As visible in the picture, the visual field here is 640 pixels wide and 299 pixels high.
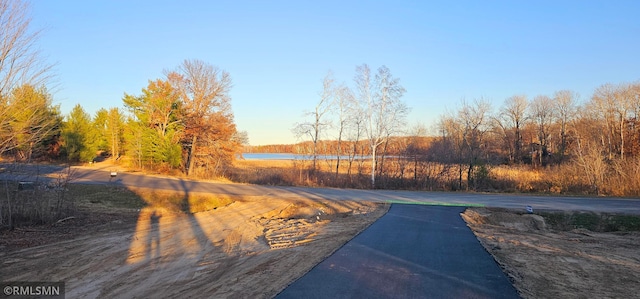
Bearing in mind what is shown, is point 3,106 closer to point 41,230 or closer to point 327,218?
point 41,230

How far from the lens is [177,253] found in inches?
341

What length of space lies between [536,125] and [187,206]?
59510 millimetres

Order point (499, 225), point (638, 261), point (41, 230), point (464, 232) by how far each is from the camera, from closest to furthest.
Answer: point (638, 261) < point (464, 232) < point (41, 230) < point (499, 225)

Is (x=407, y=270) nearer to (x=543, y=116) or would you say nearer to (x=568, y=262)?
(x=568, y=262)

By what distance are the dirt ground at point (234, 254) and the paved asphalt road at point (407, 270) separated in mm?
299

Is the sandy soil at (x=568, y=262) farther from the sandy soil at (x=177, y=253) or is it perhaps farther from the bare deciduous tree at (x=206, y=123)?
the bare deciduous tree at (x=206, y=123)

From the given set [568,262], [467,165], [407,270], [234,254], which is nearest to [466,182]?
[467,165]

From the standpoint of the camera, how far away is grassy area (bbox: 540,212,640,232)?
12805 millimetres

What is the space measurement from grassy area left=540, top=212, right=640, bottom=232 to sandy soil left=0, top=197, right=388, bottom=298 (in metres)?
6.32

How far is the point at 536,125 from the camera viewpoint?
60.3 m

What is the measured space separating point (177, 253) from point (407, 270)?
17.5 feet

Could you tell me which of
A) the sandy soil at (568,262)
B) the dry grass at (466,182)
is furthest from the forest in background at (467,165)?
the sandy soil at (568,262)

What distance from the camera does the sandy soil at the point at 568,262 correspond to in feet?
17.8

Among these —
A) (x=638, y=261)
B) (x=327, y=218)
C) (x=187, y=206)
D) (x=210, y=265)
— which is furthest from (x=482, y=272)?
(x=187, y=206)
